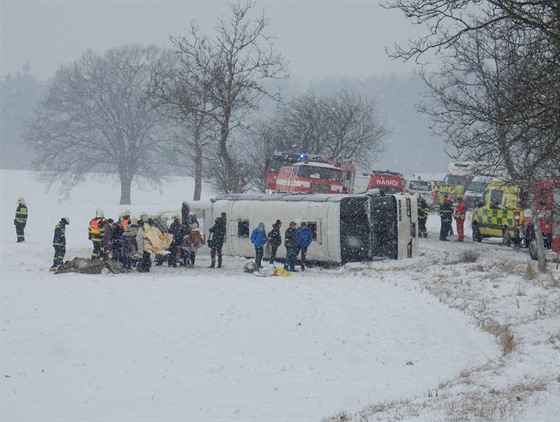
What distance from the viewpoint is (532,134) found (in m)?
12.4

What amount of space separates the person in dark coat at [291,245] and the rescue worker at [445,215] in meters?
8.63

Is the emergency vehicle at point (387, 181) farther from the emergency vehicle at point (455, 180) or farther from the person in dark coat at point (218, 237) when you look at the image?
the person in dark coat at point (218, 237)

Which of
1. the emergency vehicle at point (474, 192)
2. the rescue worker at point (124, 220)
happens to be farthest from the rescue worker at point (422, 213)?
the rescue worker at point (124, 220)

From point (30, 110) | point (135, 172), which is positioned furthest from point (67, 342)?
point (30, 110)

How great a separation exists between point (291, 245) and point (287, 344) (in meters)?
8.65

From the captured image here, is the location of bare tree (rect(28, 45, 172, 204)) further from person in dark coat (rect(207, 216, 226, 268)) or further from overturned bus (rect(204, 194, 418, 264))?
person in dark coat (rect(207, 216, 226, 268))

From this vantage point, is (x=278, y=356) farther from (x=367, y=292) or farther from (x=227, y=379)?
(x=367, y=292)

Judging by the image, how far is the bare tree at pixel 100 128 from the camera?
63.9 m

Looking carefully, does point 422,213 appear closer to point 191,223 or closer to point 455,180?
point 191,223

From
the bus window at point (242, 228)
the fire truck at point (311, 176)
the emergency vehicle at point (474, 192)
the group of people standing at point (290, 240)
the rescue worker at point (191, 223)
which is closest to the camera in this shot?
the group of people standing at point (290, 240)

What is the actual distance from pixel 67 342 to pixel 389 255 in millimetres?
13451

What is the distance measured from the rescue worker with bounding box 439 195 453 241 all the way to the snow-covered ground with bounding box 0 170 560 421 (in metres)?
6.19

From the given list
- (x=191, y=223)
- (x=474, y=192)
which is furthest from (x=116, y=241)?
(x=474, y=192)

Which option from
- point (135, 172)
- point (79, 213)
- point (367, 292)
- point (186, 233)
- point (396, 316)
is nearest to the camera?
point (396, 316)
